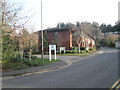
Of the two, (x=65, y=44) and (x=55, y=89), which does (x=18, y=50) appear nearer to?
(x=55, y=89)

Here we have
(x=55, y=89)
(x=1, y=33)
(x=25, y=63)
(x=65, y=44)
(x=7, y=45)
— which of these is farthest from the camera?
(x=65, y=44)

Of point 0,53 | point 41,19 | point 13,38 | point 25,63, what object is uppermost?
point 41,19

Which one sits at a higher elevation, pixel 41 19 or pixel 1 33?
pixel 41 19

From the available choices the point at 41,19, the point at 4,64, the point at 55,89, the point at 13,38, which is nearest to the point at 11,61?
the point at 4,64

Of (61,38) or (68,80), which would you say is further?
(61,38)

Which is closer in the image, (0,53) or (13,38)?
(0,53)

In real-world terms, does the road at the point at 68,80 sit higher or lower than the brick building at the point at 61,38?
lower

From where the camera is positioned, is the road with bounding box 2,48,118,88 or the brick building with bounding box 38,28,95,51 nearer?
the road with bounding box 2,48,118,88

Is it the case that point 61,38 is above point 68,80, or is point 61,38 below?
above

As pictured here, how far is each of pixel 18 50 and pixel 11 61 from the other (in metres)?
2.02

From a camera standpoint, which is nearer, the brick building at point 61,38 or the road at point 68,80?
the road at point 68,80

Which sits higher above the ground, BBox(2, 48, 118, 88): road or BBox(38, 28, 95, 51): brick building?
BBox(38, 28, 95, 51): brick building

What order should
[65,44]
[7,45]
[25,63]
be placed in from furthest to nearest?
[65,44], [25,63], [7,45]

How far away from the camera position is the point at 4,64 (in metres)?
15.2
